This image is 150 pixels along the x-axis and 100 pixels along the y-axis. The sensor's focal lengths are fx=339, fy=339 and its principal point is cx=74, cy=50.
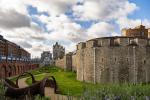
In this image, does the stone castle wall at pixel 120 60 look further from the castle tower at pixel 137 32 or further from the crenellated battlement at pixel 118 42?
the castle tower at pixel 137 32

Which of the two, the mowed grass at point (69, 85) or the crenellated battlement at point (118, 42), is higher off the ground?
the crenellated battlement at point (118, 42)

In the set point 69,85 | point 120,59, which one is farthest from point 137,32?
point 69,85

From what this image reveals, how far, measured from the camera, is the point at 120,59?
3338 centimetres

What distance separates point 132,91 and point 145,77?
25.8 meters

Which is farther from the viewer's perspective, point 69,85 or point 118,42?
point 118,42

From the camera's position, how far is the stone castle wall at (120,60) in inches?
1302

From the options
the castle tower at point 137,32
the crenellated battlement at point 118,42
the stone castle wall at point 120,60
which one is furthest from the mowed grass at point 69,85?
the castle tower at point 137,32

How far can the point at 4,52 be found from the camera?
51062 mm

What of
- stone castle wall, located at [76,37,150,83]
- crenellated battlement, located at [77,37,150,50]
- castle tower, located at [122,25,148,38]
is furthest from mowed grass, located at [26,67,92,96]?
castle tower, located at [122,25,148,38]

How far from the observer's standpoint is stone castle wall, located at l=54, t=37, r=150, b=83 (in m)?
33.1

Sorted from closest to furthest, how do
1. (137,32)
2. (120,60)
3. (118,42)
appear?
(120,60) < (118,42) < (137,32)

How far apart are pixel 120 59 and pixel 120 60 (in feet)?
0.34

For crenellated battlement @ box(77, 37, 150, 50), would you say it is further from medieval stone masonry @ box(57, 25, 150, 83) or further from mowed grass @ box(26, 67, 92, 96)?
mowed grass @ box(26, 67, 92, 96)

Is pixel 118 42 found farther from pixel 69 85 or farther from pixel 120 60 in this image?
pixel 69 85
